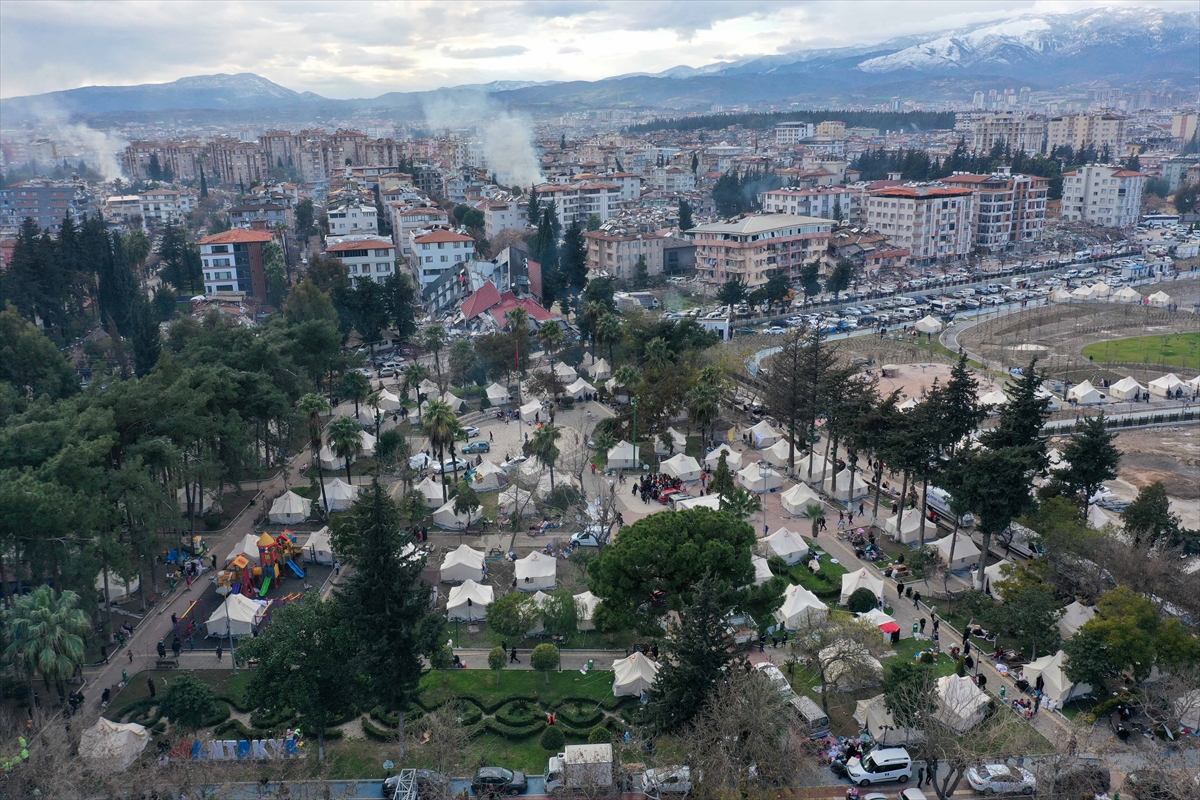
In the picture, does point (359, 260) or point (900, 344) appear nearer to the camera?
point (900, 344)

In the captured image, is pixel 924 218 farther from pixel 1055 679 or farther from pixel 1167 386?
pixel 1055 679

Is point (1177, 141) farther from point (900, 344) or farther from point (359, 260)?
point (359, 260)

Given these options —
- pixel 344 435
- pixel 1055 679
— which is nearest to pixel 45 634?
pixel 344 435

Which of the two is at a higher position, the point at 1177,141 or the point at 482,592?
the point at 1177,141

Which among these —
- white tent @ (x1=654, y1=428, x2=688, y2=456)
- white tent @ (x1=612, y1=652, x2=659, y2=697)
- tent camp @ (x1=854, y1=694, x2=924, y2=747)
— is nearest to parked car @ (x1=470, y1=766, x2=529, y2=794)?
white tent @ (x1=612, y1=652, x2=659, y2=697)

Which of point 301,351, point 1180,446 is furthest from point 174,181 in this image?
point 1180,446
